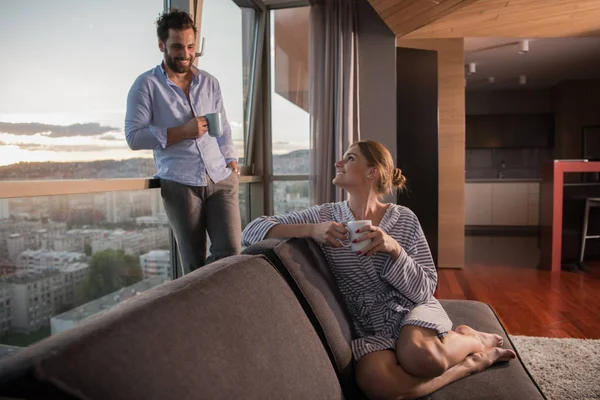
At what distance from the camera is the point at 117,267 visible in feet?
8.93

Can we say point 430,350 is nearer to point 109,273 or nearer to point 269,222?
point 269,222

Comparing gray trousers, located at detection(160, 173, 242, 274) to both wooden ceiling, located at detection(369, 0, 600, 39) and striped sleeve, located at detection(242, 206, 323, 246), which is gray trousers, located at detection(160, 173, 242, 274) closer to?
striped sleeve, located at detection(242, 206, 323, 246)

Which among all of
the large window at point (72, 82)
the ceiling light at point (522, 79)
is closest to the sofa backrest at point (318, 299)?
the large window at point (72, 82)

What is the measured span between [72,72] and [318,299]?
1583 mm

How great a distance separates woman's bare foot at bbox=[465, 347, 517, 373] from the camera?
5.38 ft

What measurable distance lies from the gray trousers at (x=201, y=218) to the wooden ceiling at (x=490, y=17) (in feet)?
6.85

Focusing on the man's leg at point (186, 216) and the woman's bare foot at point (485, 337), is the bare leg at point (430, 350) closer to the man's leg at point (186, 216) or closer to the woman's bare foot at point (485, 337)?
the woman's bare foot at point (485, 337)

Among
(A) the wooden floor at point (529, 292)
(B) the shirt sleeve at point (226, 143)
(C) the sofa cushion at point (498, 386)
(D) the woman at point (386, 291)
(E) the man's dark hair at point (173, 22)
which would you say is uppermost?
(E) the man's dark hair at point (173, 22)

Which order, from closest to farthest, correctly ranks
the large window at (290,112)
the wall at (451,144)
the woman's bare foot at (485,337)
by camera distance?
the woman's bare foot at (485,337)
the large window at (290,112)
the wall at (451,144)

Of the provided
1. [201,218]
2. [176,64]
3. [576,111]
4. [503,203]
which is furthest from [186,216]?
[576,111]

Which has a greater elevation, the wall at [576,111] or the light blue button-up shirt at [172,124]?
the wall at [576,111]

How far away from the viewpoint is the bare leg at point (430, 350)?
A: 1.53 metres

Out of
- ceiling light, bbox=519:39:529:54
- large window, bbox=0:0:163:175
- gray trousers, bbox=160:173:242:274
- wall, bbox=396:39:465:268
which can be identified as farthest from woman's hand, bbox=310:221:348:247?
ceiling light, bbox=519:39:529:54

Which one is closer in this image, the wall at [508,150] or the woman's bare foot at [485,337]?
the woman's bare foot at [485,337]
